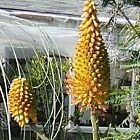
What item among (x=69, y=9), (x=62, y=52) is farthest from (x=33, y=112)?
(x=69, y=9)

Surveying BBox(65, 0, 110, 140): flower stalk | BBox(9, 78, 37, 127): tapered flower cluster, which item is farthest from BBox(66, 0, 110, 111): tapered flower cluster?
BBox(9, 78, 37, 127): tapered flower cluster

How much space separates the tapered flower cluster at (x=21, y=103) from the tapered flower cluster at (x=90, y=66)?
1.18 ft

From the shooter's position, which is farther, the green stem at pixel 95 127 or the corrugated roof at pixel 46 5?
the corrugated roof at pixel 46 5

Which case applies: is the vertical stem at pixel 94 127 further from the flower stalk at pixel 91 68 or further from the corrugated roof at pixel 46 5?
the corrugated roof at pixel 46 5

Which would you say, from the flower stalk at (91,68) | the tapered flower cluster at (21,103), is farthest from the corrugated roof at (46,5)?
the flower stalk at (91,68)

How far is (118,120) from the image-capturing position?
10.0 m

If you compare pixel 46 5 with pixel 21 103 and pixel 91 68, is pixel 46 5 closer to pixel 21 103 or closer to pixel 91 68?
pixel 21 103

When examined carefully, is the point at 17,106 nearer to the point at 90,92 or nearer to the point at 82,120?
the point at 90,92

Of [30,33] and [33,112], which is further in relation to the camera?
[30,33]

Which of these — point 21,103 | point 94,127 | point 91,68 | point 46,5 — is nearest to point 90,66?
point 91,68

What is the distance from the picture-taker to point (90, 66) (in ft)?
7.82

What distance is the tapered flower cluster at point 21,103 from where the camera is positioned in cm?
279

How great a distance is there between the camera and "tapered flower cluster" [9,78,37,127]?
2.79 m

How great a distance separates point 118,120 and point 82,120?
0.64 meters
